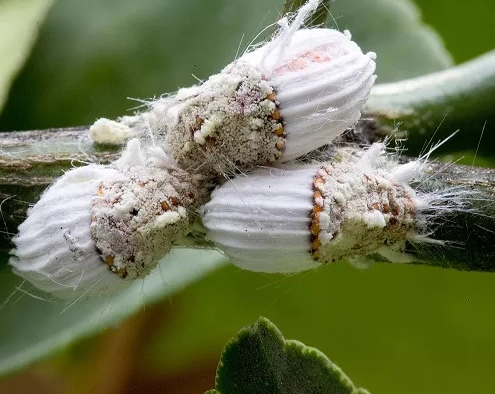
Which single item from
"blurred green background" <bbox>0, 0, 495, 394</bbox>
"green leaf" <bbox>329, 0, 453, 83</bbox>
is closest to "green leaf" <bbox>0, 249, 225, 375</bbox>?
"blurred green background" <bbox>0, 0, 495, 394</bbox>

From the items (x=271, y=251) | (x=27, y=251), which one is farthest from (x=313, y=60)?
(x=27, y=251)

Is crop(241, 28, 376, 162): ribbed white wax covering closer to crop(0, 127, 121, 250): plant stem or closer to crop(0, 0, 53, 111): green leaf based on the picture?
crop(0, 127, 121, 250): plant stem

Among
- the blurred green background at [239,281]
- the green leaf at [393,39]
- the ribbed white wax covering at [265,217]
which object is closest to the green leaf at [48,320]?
the blurred green background at [239,281]

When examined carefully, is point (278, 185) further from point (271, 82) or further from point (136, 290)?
point (136, 290)

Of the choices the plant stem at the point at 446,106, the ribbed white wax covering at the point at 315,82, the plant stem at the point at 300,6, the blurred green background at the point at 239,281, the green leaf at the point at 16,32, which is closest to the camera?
the ribbed white wax covering at the point at 315,82

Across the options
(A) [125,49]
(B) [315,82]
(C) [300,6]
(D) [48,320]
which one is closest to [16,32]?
(A) [125,49]

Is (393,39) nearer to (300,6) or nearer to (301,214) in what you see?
(300,6)

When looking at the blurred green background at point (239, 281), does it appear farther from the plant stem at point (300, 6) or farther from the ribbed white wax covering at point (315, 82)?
the ribbed white wax covering at point (315, 82)
